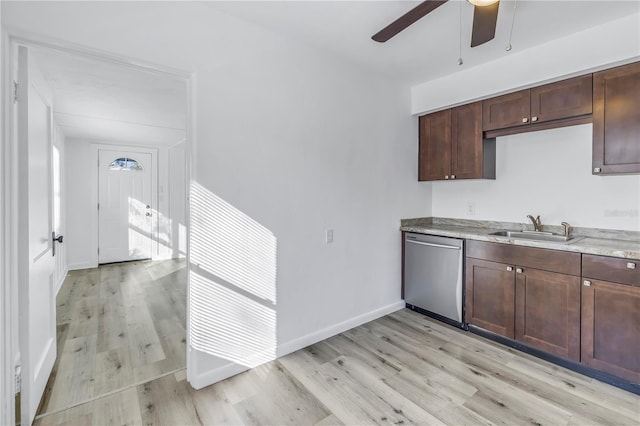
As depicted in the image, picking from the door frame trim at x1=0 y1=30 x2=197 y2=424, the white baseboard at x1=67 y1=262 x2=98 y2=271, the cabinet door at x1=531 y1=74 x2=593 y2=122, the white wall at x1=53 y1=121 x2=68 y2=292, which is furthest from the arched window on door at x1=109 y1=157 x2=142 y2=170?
the cabinet door at x1=531 y1=74 x2=593 y2=122

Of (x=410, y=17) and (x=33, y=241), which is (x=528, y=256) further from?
(x=33, y=241)

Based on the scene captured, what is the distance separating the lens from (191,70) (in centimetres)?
201

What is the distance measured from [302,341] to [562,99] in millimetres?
2921

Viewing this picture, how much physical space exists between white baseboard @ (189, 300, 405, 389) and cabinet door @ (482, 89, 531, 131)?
6.79 feet


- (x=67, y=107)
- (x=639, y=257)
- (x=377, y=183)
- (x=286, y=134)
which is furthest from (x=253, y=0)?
(x=67, y=107)

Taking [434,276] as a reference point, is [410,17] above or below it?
above

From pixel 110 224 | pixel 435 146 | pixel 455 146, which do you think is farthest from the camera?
pixel 110 224

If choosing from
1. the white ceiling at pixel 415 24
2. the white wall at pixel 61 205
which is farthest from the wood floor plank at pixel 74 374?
the white ceiling at pixel 415 24

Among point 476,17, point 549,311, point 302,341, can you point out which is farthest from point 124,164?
point 549,311

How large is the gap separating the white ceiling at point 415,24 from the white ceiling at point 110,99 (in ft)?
3.17

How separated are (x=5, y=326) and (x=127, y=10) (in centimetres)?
179

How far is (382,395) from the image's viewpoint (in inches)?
80.1

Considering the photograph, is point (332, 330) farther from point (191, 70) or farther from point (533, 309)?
point (191, 70)

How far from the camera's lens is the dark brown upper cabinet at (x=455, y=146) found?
3094mm
